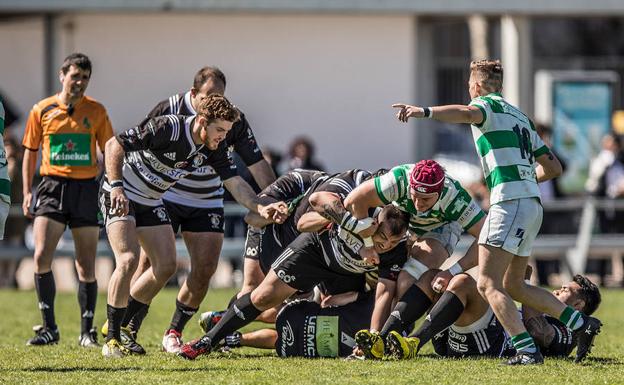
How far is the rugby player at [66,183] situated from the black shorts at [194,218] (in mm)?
869

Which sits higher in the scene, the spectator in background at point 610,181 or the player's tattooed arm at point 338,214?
the player's tattooed arm at point 338,214

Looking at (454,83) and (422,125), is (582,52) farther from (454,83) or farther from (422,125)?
(422,125)

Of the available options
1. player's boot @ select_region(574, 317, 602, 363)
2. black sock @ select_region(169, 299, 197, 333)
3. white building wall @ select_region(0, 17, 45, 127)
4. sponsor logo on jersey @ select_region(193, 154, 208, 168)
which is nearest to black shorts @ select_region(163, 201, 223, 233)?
black sock @ select_region(169, 299, 197, 333)

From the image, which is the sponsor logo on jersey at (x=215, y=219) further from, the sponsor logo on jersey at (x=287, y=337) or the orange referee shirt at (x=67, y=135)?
the orange referee shirt at (x=67, y=135)

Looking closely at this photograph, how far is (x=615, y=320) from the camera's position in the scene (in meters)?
12.2

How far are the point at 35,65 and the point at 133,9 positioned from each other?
2117 millimetres

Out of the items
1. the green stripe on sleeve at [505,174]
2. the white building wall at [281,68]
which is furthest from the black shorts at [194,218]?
the white building wall at [281,68]

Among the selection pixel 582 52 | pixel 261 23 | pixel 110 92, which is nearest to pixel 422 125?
pixel 261 23

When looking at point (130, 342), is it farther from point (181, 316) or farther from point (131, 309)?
point (181, 316)

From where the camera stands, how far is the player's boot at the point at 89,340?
31.4ft

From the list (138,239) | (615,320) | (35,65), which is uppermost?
(35,65)

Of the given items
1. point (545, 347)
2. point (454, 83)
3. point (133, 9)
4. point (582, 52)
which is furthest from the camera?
point (582, 52)

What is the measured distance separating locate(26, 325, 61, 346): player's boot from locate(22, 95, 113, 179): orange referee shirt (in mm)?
1203

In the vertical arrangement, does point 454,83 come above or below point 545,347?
above
